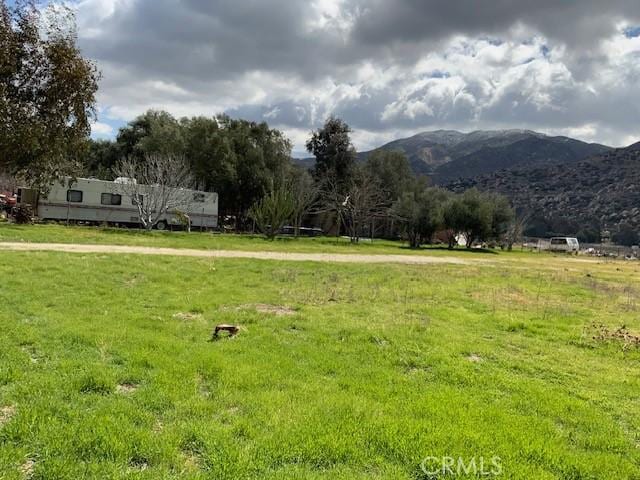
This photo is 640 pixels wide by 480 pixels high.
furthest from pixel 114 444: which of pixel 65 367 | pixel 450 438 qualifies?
pixel 450 438

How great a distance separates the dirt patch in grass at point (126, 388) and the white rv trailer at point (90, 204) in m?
26.8

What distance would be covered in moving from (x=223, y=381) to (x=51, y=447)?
1604 millimetres

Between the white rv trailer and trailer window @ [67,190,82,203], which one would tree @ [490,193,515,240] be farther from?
trailer window @ [67,190,82,203]

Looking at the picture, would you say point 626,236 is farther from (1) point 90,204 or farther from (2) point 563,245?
(1) point 90,204

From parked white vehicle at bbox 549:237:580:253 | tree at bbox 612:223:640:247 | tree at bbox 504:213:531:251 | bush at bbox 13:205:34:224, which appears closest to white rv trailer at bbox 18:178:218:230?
bush at bbox 13:205:34:224

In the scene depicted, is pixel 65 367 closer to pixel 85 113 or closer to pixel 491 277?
pixel 85 113

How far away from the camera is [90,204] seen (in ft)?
100

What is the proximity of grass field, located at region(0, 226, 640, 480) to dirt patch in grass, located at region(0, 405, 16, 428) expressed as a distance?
0.02 metres

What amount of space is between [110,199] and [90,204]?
1279 mm

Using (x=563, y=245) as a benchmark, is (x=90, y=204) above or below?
above

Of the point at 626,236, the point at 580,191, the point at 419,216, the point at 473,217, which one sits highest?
the point at 580,191

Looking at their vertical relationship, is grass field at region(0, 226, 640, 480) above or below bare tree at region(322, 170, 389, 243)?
below

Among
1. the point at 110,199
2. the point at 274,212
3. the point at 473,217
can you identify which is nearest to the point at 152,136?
the point at 110,199

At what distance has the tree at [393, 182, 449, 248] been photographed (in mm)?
42312
